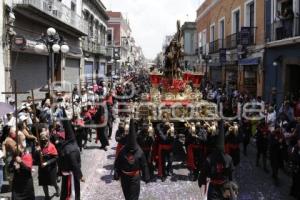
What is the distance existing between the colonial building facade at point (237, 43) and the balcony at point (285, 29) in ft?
4.84

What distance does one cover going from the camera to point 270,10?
2123 cm

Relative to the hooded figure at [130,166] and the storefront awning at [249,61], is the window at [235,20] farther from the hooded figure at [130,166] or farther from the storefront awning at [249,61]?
the hooded figure at [130,166]

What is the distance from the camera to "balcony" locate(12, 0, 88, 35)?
53.3 feet

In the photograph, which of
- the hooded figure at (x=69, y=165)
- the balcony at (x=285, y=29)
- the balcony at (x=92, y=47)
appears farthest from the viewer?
the balcony at (x=92, y=47)

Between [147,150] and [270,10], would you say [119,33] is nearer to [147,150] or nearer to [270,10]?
[270,10]

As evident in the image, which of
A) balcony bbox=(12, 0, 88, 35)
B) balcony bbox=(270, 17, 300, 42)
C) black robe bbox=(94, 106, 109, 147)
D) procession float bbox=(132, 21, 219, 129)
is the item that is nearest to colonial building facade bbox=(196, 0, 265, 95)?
balcony bbox=(270, 17, 300, 42)

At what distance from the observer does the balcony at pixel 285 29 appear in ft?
59.3

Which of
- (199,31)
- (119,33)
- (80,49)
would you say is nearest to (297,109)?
(80,49)

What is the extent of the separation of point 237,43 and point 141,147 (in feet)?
56.8

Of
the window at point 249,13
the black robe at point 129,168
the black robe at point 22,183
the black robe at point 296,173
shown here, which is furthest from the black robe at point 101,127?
the window at point 249,13

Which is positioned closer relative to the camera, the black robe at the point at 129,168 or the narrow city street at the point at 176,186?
the black robe at the point at 129,168

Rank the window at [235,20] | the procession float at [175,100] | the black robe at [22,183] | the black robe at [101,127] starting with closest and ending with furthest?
the black robe at [22,183] < the procession float at [175,100] < the black robe at [101,127] < the window at [235,20]

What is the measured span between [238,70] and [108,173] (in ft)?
59.9

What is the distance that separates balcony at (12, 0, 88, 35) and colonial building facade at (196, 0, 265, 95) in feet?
32.9
